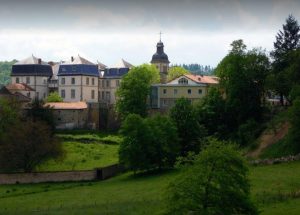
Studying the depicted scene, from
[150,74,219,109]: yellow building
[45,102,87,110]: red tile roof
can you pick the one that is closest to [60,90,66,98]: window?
[45,102,87,110]: red tile roof

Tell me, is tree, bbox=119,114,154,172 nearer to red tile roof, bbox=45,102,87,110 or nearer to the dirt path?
the dirt path

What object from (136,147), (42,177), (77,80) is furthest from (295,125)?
(77,80)

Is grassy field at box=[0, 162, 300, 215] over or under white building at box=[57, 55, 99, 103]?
under

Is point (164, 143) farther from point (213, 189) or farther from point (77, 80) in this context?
point (77, 80)

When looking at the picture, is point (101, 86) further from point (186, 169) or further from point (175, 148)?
point (186, 169)

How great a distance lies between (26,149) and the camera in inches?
1854

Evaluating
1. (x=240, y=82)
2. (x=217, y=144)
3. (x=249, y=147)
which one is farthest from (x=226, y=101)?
(x=217, y=144)

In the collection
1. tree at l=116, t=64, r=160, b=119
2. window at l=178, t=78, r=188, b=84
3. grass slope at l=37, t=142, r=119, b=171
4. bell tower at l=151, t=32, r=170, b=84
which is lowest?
grass slope at l=37, t=142, r=119, b=171

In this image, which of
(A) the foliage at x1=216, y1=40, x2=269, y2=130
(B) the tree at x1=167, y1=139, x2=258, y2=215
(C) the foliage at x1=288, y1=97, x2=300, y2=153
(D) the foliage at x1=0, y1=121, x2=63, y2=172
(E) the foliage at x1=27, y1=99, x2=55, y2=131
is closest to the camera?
(B) the tree at x1=167, y1=139, x2=258, y2=215

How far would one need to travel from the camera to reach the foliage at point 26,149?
46.8 meters

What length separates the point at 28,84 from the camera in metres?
87.1

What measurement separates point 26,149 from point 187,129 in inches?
521

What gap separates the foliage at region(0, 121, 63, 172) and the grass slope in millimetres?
1552

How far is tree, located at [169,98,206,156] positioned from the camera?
47.9m
